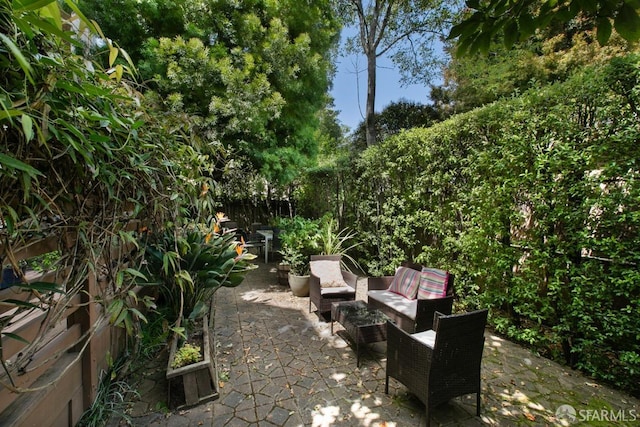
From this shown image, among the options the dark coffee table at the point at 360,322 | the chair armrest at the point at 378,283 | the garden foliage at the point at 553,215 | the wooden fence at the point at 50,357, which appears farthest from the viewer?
the chair armrest at the point at 378,283

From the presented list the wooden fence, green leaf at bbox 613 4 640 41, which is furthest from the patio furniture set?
the wooden fence

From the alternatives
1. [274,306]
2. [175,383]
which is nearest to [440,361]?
[175,383]

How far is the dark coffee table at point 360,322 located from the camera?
9.34ft

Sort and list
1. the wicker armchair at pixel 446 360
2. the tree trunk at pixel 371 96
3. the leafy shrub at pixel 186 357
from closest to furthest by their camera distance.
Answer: the wicker armchair at pixel 446 360 < the leafy shrub at pixel 186 357 < the tree trunk at pixel 371 96

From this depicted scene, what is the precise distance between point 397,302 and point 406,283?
1.10 ft

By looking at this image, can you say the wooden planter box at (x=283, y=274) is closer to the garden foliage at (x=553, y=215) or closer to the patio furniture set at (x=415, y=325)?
the patio furniture set at (x=415, y=325)

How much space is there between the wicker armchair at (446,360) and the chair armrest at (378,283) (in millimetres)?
1719

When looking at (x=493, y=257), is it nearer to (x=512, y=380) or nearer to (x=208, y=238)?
(x=512, y=380)

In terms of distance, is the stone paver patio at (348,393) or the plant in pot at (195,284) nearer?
the stone paver patio at (348,393)

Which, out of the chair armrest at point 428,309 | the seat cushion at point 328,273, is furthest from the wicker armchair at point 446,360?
the seat cushion at point 328,273

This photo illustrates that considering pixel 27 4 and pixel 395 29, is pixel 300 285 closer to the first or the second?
pixel 27 4

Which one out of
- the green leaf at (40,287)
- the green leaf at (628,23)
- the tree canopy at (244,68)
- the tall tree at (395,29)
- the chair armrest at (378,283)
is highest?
the tall tree at (395,29)

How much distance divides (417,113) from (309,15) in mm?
6495

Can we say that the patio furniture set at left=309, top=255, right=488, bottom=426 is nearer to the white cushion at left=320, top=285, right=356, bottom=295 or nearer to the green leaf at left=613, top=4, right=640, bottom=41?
the white cushion at left=320, top=285, right=356, bottom=295
